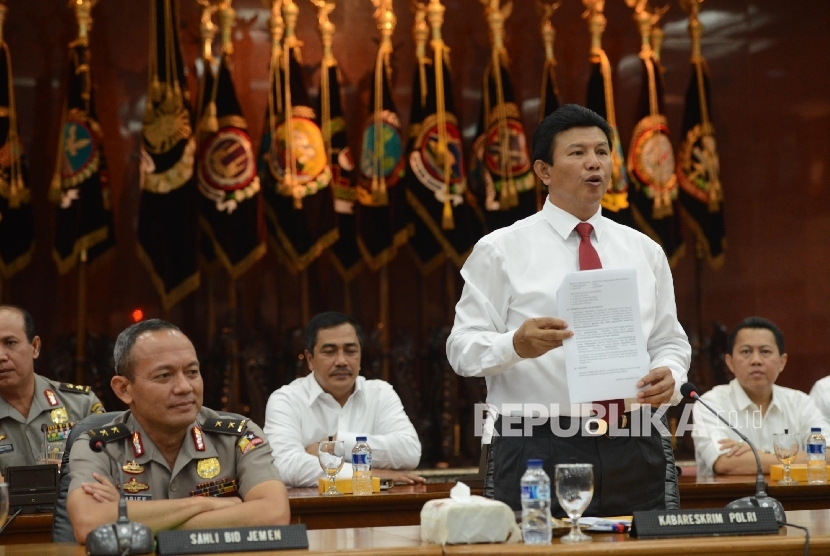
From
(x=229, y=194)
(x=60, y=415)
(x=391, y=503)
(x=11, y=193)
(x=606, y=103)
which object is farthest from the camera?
(x=606, y=103)

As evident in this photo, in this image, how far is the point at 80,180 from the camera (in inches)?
222

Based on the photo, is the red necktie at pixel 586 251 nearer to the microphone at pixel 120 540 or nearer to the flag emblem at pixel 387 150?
the microphone at pixel 120 540

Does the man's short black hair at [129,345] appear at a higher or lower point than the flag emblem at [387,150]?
lower

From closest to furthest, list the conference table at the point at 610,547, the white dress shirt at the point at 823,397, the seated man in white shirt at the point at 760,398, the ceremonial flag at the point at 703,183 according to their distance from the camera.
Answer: the conference table at the point at 610,547 < the seated man in white shirt at the point at 760,398 < the white dress shirt at the point at 823,397 < the ceremonial flag at the point at 703,183

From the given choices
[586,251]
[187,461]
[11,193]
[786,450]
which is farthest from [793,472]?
[11,193]

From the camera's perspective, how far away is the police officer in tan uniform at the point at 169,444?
2561mm

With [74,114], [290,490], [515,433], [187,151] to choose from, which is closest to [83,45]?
[74,114]

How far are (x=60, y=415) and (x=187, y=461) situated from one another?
195cm

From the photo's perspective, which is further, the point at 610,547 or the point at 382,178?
the point at 382,178

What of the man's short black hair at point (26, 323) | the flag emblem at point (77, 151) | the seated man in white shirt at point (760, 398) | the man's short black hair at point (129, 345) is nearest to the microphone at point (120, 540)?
the man's short black hair at point (129, 345)

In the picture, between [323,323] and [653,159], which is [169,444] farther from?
[653,159]

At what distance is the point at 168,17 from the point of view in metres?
5.68

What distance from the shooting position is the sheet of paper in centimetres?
229

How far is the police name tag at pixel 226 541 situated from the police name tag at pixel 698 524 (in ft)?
2.19
